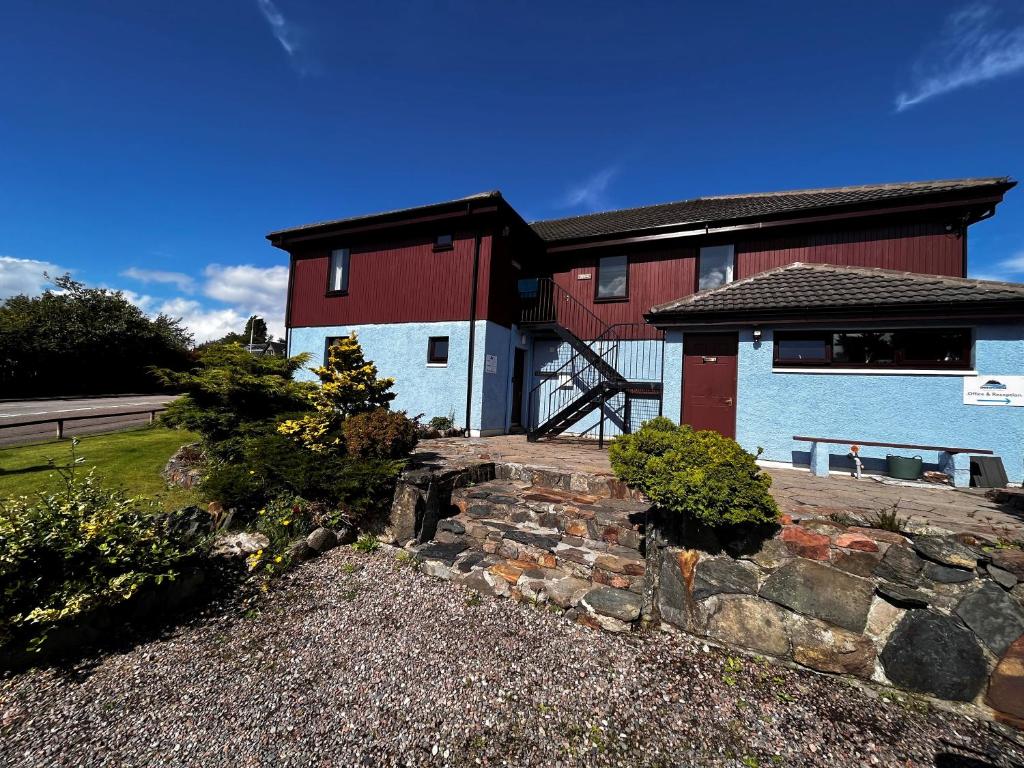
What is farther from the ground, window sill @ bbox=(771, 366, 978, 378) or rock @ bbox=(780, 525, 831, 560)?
window sill @ bbox=(771, 366, 978, 378)

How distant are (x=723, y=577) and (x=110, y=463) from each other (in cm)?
969

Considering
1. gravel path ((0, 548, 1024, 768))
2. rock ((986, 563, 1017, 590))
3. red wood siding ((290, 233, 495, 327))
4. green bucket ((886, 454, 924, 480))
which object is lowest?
gravel path ((0, 548, 1024, 768))

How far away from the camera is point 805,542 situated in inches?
130

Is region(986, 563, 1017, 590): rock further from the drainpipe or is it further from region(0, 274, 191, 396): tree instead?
Result: region(0, 274, 191, 396): tree

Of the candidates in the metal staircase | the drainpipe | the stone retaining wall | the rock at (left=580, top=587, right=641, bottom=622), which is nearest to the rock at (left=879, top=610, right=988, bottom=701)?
the stone retaining wall

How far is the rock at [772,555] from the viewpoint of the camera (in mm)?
3359

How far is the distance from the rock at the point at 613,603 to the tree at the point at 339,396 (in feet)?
13.0

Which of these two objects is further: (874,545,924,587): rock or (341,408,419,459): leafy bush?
(341,408,419,459): leafy bush

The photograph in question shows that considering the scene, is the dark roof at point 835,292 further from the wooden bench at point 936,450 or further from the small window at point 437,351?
the small window at point 437,351

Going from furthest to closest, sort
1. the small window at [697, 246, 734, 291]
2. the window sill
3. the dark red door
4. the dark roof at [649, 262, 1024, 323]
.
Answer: the small window at [697, 246, 734, 291] < the dark red door < the window sill < the dark roof at [649, 262, 1024, 323]

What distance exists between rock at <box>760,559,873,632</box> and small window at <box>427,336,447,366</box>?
30.3 ft

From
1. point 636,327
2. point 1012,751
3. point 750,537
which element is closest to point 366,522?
point 750,537

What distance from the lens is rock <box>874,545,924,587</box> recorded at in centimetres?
302

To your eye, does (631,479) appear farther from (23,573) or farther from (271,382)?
(271,382)
